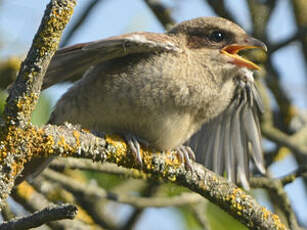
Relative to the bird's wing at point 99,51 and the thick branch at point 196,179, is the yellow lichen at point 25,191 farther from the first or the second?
the thick branch at point 196,179

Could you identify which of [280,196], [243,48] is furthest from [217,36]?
[280,196]

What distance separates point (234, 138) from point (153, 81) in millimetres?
1491

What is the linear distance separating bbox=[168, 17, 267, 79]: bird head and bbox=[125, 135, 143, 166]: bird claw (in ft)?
2.97

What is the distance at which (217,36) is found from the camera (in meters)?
4.56

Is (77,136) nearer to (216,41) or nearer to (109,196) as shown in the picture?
(109,196)

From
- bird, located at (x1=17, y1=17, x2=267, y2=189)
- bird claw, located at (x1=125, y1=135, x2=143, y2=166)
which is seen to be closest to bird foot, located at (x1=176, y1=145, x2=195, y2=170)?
bird, located at (x1=17, y1=17, x2=267, y2=189)

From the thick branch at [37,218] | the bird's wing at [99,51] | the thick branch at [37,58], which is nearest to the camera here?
the thick branch at [37,218]

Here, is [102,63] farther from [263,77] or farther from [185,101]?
[263,77]

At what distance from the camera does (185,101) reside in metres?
3.96

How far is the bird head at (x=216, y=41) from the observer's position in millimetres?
4336

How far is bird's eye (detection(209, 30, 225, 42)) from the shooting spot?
4.54m

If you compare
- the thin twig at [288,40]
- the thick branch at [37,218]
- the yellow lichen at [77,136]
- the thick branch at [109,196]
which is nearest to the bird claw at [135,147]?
the yellow lichen at [77,136]

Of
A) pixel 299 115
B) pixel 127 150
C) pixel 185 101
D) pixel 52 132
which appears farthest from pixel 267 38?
pixel 52 132

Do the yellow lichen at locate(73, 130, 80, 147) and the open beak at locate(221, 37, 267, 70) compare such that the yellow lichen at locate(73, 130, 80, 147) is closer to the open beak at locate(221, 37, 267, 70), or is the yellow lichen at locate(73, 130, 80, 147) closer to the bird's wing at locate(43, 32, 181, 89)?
the bird's wing at locate(43, 32, 181, 89)
